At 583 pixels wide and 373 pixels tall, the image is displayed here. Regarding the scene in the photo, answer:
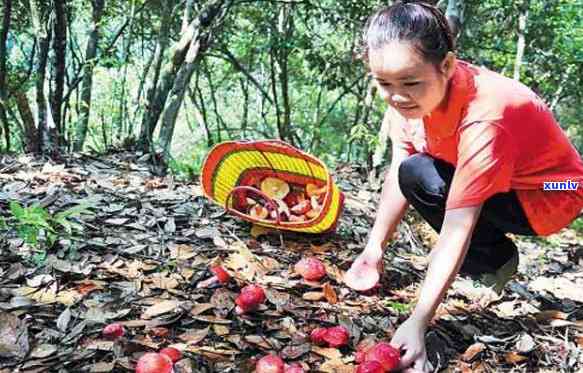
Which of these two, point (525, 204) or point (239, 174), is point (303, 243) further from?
point (525, 204)

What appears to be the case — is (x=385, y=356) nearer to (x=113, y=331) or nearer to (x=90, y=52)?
(x=113, y=331)

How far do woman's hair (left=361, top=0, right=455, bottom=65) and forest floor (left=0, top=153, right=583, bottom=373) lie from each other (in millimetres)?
1056

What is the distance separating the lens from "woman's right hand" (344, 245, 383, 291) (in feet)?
8.19

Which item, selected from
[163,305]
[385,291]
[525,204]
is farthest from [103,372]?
[525,204]

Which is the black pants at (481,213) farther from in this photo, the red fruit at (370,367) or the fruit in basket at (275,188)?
the fruit in basket at (275,188)

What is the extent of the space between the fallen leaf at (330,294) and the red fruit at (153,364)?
0.86 meters

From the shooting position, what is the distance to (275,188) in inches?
131

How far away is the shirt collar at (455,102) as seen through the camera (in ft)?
6.29

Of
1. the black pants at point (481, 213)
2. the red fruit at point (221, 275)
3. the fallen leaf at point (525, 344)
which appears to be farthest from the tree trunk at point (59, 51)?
the fallen leaf at point (525, 344)

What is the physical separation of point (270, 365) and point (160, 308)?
567 millimetres

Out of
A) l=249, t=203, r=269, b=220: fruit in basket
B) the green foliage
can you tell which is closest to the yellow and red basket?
l=249, t=203, r=269, b=220: fruit in basket

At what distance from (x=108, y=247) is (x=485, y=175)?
1.67m

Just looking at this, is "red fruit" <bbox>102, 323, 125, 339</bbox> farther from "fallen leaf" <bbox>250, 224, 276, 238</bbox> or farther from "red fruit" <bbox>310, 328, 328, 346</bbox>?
"fallen leaf" <bbox>250, 224, 276, 238</bbox>

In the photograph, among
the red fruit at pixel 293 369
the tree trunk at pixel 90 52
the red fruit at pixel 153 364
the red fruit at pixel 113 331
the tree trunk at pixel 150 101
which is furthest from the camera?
the tree trunk at pixel 90 52
